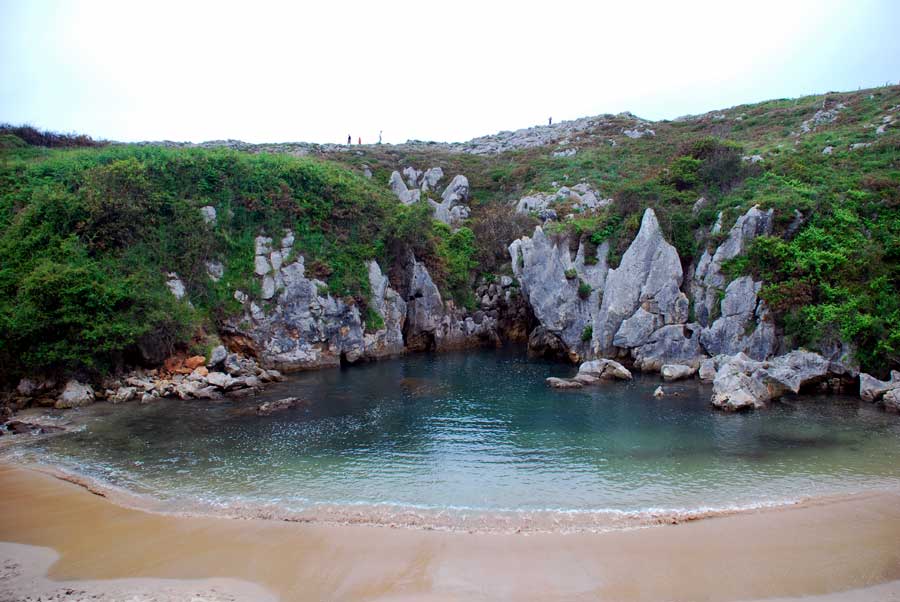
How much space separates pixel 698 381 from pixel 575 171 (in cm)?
3775

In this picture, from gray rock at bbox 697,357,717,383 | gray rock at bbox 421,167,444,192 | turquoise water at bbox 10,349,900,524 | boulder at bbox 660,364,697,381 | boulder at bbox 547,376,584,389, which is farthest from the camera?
gray rock at bbox 421,167,444,192

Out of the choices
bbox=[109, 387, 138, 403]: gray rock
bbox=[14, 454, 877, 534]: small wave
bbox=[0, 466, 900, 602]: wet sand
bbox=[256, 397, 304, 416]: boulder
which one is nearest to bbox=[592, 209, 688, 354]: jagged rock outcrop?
bbox=[14, 454, 877, 534]: small wave

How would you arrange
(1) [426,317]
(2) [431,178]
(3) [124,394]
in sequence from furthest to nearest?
(2) [431,178]
(1) [426,317]
(3) [124,394]

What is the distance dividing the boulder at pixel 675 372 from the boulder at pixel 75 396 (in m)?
31.0

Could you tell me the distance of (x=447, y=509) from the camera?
15094mm

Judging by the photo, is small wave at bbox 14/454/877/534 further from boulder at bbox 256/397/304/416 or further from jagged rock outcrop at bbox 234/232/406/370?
→ jagged rock outcrop at bbox 234/232/406/370

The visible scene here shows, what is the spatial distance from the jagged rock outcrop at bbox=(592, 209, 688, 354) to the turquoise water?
5714mm

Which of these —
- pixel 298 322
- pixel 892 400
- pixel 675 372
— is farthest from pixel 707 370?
pixel 298 322

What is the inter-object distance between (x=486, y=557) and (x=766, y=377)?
20283mm

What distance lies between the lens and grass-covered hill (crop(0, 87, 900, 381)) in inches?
1093

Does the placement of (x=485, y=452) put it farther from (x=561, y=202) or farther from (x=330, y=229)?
(x=561, y=202)

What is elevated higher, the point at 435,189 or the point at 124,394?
the point at 435,189

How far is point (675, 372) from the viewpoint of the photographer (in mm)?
30734

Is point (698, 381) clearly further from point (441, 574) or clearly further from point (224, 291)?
point (224, 291)
